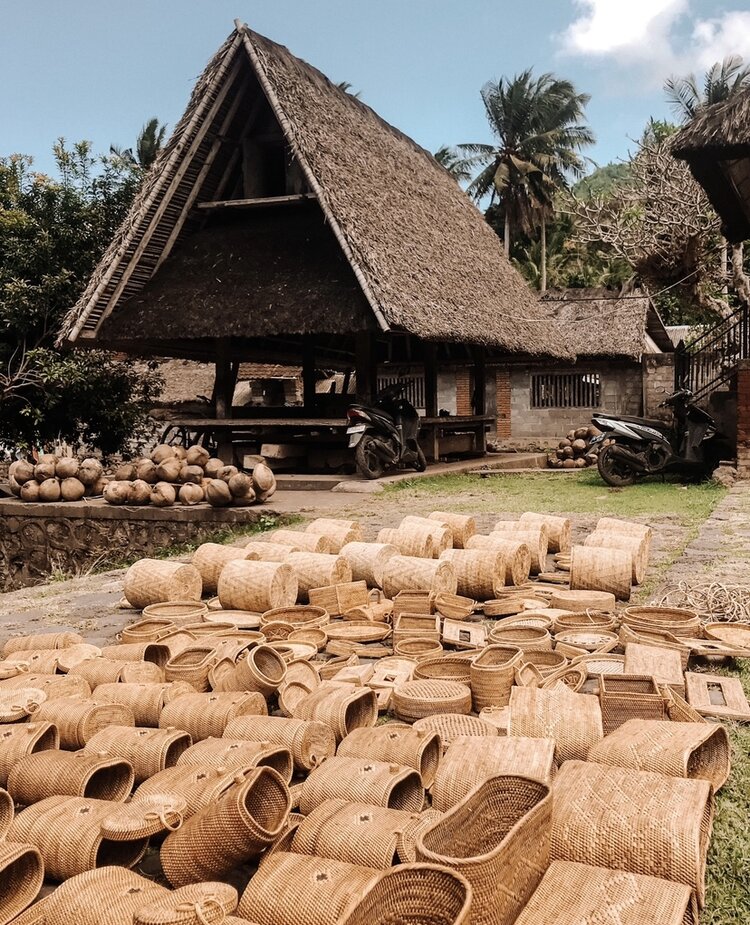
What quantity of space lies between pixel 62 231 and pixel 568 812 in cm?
1272

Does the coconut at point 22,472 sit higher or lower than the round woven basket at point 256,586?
higher

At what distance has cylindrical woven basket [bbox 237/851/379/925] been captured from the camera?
5.50 ft

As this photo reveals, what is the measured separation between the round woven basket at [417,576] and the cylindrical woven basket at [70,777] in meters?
2.26

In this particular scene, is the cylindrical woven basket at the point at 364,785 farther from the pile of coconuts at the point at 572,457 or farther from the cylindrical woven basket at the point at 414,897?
the pile of coconuts at the point at 572,457

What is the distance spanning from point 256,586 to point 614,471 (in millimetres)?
7491

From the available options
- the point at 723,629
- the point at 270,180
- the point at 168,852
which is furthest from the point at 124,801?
the point at 270,180

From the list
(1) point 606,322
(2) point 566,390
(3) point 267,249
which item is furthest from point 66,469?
(1) point 606,322

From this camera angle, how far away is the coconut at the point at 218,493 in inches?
329

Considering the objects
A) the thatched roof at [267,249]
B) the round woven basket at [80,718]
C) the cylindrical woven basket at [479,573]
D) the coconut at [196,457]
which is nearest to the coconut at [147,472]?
the coconut at [196,457]

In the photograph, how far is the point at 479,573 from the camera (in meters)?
4.66

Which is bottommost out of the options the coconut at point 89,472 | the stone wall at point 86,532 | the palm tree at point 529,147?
the stone wall at point 86,532

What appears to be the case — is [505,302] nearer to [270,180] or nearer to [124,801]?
[270,180]

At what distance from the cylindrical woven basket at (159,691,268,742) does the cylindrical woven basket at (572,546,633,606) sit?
2327 millimetres

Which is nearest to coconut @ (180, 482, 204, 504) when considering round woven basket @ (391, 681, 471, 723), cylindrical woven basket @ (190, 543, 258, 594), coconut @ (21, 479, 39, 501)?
coconut @ (21, 479, 39, 501)
